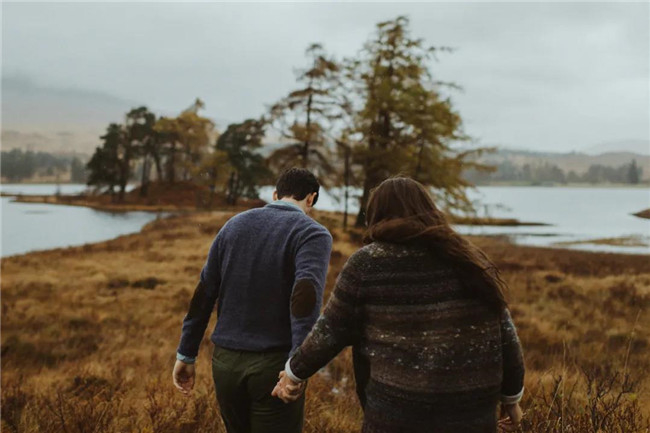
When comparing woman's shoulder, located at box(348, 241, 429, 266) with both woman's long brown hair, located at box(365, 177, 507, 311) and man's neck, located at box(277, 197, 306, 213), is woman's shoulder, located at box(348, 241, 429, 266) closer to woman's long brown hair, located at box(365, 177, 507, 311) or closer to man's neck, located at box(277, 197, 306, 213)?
woman's long brown hair, located at box(365, 177, 507, 311)

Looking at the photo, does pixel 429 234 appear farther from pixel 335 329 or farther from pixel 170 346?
→ pixel 170 346

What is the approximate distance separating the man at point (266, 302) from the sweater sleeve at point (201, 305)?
9cm

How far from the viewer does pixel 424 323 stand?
70.6 inches

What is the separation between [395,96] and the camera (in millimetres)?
24516

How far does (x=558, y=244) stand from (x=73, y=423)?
111ft

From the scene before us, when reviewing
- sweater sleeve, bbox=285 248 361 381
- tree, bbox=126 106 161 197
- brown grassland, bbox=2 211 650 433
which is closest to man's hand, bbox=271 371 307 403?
sweater sleeve, bbox=285 248 361 381

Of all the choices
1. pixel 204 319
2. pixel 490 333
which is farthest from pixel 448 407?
pixel 204 319

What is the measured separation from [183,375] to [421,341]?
1.54 m

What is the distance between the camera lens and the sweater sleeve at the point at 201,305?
260 centimetres

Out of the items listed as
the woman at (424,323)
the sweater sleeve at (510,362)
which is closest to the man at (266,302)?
the woman at (424,323)

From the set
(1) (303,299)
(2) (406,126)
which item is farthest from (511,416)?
(2) (406,126)

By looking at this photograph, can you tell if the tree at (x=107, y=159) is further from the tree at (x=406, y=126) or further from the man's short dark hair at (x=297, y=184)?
the man's short dark hair at (x=297, y=184)

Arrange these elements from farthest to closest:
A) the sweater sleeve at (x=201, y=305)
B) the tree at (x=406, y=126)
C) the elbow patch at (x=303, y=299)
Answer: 1. the tree at (x=406, y=126)
2. the sweater sleeve at (x=201, y=305)
3. the elbow patch at (x=303, y=299)

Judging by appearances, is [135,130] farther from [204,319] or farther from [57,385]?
[204,319]
